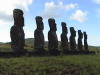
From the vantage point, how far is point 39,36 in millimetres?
36469

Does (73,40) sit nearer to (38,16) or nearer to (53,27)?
(53,27)

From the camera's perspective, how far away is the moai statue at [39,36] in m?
36.0

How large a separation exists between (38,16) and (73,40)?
1664 cm

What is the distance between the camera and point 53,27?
4178 centimetres

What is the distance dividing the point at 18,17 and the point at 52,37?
10067mm

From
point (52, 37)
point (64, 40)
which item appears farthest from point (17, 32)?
point (64, 40)

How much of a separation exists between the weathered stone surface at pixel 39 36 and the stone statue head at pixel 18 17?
4.86m

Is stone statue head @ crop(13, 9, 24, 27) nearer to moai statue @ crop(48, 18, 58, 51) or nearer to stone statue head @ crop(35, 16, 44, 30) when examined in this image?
stone statue head @ crop(35, 16, 44, 30)

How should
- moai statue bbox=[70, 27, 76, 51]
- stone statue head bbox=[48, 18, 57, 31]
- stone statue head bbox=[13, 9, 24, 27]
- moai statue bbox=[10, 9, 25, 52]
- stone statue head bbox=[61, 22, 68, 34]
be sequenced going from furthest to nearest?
moai statue bbox=[70, 27, 76, 51] < stone statue head bbox=[61, 22, 68, 34] < stone statue head bbox=[48, 18, 57, 31] < stone statue head bbox=[13, 9, 24, 27] < moai statue bbox=[10, 9, 25, 52]

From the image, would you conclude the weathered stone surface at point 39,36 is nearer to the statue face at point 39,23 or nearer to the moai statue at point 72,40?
the statue face at point 39,23

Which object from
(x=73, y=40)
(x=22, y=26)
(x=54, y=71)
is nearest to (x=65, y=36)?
(x=73, y=40)

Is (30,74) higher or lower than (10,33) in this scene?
lower

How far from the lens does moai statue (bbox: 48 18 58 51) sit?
131ft

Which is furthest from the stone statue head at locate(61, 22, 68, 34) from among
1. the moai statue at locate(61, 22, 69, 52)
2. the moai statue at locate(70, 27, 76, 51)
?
the moai statue at locate(70, 27, 76, 51)
